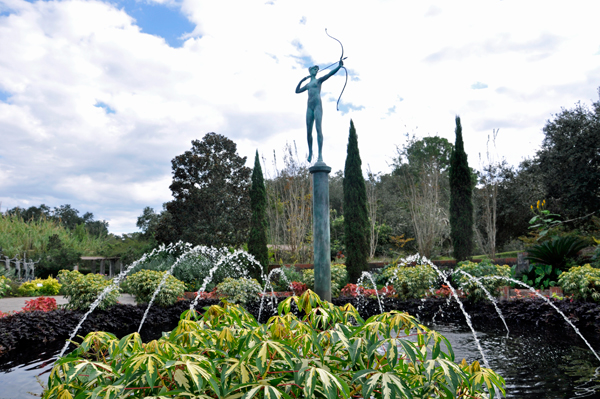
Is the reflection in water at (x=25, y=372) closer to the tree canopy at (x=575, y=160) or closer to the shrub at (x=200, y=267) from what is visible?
the shrub at (x=200, y=267)

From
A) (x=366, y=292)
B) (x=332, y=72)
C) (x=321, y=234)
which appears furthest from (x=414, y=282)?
(x=332, y=72)

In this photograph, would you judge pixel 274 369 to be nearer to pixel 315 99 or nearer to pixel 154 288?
pixel 315 99

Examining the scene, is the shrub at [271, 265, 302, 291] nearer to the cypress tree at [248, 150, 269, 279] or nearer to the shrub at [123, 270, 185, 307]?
the cypress tree at [248, 150, 269, 279]

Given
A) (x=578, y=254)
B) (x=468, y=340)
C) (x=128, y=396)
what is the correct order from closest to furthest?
1. (x=128, y=396)
2. (x=468, y=340)
3. (x=578, y=254)

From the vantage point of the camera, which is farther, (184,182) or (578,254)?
(184,182)

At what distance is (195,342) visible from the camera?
1.79m

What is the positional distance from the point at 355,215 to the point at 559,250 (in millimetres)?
5497

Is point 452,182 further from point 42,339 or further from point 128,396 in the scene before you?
point 128,396

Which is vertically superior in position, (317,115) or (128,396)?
(317,115)

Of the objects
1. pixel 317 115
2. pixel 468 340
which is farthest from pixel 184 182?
pixel 468 340

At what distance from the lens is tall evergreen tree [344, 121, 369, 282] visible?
39.4ft

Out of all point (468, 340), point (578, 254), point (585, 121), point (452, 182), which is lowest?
point (468, 340)

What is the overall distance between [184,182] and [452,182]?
9122 millimetres

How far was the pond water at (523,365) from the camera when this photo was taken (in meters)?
3.37
